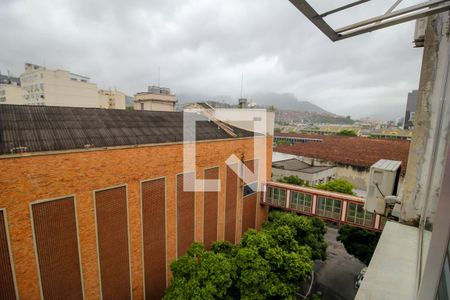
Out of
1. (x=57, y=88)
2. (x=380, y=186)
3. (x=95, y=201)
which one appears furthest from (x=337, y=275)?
(x=57, y=88)

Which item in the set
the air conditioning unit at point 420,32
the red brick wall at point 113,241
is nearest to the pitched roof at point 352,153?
the air conditioning unit at point 420,32

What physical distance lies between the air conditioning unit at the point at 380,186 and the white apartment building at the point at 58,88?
135 feet

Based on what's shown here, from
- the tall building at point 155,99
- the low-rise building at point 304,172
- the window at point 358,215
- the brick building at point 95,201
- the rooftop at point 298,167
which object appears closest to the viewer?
the brick building at point 95,201

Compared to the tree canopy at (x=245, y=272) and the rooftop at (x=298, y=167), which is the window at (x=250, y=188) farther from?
Answer: the rooftop at (x=298, y=167)

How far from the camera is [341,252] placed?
64.5 ft

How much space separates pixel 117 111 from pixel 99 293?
9075 mm

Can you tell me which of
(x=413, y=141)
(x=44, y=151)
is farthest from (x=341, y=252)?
(x=44, y=151)

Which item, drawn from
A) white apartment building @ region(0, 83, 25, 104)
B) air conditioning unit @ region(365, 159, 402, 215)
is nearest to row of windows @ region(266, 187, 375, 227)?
air conditioning unit @ region(365, 159, 402, 215)

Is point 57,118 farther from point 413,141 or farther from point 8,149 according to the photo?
point 413,141

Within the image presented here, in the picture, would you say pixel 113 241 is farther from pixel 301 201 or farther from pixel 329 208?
pixel 329 208

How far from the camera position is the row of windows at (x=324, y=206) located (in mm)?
15102

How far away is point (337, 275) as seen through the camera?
54.0 ft

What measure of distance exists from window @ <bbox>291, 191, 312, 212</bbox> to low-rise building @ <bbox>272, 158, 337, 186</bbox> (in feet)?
29.5

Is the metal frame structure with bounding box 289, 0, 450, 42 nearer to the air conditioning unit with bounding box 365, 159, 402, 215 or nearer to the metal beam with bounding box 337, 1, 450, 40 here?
the metal beam with bounding box 337, 1, 450, 40
